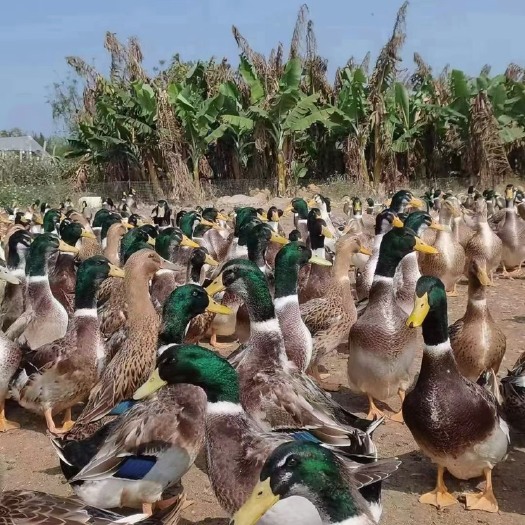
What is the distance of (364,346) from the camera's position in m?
5.88

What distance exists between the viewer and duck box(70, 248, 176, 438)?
5027 millimetres

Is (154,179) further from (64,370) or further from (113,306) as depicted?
(64,370)

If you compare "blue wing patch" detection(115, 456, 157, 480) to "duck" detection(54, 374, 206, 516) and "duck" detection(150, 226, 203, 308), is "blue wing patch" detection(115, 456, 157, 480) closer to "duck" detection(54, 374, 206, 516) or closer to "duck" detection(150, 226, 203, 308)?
"duck" detection(54, 374, 206, 516)

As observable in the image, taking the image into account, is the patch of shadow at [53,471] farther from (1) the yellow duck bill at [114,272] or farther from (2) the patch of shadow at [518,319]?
(2) the patch of shadow at [518,319]

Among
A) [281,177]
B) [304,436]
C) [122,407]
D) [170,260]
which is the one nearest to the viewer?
[304,436]

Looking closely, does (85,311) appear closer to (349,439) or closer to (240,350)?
(240,350)

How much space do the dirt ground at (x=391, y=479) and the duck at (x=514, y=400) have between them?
354mm

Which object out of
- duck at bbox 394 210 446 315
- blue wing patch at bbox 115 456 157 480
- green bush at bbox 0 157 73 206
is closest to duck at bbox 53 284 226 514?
blue wing patch at bbox 115 456 157 480

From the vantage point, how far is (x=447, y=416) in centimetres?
431

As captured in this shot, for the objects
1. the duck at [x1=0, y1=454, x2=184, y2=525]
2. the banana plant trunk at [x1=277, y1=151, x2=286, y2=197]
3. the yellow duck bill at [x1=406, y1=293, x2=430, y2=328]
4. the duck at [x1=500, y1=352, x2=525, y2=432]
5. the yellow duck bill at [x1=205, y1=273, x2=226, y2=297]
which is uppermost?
the banana plant trunk at [x1=277, y1=151, x2=286, y2=197]

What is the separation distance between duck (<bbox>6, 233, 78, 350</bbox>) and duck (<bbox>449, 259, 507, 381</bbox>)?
12.1 feet

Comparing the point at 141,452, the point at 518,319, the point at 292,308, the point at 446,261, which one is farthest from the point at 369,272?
the point at 141,452

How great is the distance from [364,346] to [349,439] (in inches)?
74.1

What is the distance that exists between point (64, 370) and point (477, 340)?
3310mm
